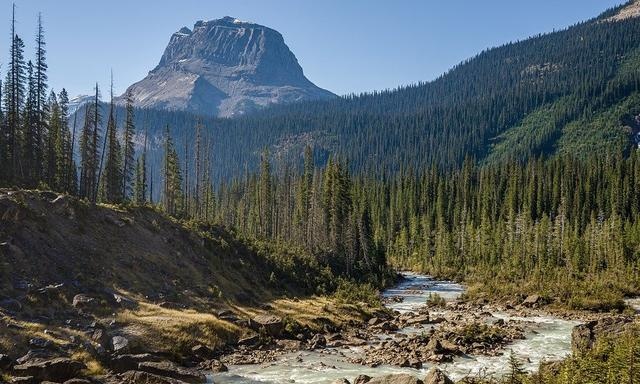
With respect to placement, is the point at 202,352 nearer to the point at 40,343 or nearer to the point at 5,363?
the point at 40,343

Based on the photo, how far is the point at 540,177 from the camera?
124625 mm

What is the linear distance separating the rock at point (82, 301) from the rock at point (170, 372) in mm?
9313

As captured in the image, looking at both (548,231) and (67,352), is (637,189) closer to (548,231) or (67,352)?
(548,231)

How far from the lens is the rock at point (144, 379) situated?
83.9 feet

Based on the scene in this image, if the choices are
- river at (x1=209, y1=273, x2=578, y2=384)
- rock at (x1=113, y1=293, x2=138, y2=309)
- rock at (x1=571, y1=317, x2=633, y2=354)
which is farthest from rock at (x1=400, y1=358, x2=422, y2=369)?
rock at (x1=113, y1=293, x2=138, y2=309)

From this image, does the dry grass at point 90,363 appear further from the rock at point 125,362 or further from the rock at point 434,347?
the rock at point 434,347

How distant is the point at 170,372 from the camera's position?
27.1 m

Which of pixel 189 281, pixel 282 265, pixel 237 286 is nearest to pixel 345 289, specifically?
pixel 282 265

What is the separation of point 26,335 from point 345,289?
39.5 m

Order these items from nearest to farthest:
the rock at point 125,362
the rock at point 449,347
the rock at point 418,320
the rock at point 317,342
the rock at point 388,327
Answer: the rock at point 125,362 < the rock at point 449,347 < the rock at point 317,342 < the rock at point 388,327 < the rock at point 418,320

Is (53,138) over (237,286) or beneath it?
over

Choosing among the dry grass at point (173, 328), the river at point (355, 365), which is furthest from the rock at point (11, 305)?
the river at point (355, 365)

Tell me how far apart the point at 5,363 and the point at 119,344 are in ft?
20.5

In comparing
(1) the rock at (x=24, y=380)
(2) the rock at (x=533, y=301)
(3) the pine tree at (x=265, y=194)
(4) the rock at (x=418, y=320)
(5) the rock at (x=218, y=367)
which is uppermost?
(3) the pine tree at (x=265, y=194)
